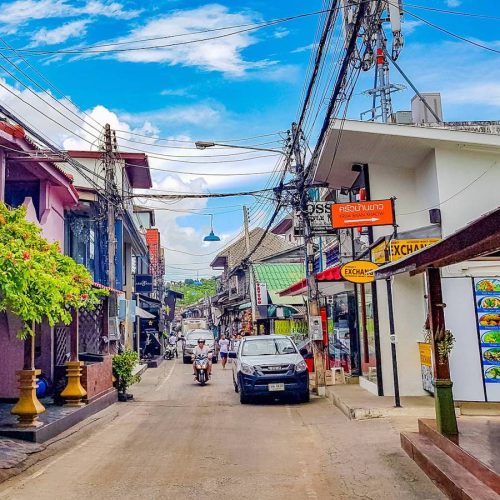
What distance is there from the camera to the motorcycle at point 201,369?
18.2 meters

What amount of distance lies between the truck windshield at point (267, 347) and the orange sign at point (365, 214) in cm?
412

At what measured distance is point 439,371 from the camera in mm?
7066

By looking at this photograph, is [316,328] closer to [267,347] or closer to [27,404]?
[267,347]

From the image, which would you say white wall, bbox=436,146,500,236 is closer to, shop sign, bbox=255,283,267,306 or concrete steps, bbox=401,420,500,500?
concrete steps, bbox=401,420,500,500

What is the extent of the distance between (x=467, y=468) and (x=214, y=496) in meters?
2.60

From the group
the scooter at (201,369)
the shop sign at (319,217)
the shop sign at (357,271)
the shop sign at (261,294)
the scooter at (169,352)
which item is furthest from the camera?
the scooter at (169,352)

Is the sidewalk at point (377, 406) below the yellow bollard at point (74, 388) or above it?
below

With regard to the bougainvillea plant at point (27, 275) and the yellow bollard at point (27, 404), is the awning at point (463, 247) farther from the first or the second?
the yellow bollard at point (27, 404)

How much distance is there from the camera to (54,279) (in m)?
7.23

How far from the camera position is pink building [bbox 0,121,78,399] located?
39.7 ft

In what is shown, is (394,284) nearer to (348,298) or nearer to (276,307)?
(348,298)

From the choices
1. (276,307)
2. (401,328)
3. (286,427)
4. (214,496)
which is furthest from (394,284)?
(276,307)

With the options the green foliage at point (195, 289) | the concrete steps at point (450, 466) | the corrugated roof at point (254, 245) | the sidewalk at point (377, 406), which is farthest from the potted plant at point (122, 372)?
the green foliage at point (195, 289)

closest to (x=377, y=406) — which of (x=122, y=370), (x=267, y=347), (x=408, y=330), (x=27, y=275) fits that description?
(x=408, y=330)
